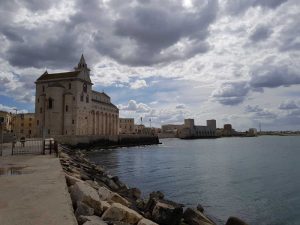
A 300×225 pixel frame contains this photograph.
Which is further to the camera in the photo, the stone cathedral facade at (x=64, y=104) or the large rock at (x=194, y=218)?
the stone cathedral facade at (x=64, y=104)

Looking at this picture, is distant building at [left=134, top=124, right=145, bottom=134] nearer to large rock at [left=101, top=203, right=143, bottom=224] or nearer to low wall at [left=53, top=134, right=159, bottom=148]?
low wall at [left=53, top=134, right=159, bottom=148]

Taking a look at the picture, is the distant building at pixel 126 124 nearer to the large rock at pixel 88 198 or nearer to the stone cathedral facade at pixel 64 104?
the stone cathedral facade at pixel 64 104

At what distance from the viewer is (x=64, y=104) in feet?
230

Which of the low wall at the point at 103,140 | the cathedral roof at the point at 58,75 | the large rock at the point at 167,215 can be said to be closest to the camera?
the large rock at the point at 167,215

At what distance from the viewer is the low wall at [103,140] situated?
5900 centimetres

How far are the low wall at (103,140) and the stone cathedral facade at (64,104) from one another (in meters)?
5.51

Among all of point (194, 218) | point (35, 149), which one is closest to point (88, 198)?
point (194, 218)

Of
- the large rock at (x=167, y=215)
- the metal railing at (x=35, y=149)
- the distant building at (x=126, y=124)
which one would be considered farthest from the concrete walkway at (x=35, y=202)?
the distant building at (x=126, y=124)

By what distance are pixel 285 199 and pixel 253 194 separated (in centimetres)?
187

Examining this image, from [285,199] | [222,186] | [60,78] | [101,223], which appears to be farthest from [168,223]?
[60,78]

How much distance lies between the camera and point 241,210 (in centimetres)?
1516

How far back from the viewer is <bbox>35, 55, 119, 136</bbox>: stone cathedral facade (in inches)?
2724

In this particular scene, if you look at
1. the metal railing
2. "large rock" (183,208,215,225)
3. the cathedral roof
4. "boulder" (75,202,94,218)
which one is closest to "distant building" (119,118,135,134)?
the cathedral roof

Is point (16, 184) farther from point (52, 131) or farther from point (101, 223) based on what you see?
point (52, 131)
